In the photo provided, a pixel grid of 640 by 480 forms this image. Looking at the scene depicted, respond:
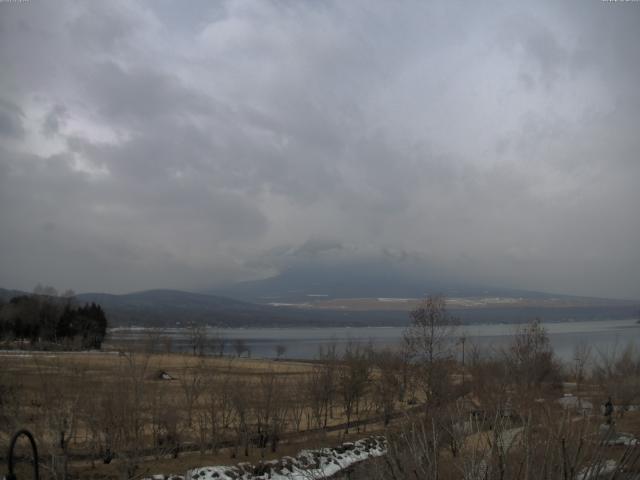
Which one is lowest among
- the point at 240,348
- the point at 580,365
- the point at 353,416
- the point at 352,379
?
the point at 240,348

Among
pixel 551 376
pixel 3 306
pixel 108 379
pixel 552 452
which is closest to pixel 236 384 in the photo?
pixel 108 379

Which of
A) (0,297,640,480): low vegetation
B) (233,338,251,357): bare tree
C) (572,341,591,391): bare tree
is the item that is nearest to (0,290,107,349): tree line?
(233,338,251,357): bare tree

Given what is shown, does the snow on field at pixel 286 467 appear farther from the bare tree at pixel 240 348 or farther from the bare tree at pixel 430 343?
the bare tree at pixel 240 348

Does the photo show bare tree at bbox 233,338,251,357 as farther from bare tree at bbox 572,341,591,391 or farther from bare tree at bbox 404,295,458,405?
bare tree at bbox 404,295,458,405

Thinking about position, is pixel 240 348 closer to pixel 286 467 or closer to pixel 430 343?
pixel 430 343

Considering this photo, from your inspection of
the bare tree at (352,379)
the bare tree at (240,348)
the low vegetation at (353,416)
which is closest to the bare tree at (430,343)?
the low vegetation at (353,416)

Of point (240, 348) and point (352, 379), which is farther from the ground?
point (352, 379)

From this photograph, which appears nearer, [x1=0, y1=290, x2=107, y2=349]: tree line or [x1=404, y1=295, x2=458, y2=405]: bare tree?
[x1=404, y1=295, x2=458, y2=405]: bare tree

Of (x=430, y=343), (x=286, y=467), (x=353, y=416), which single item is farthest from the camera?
(x=353, y=416)

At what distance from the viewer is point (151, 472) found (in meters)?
21.7

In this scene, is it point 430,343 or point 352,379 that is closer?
point 430,343

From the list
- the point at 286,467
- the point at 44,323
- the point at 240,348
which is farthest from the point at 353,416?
the point at 240,348

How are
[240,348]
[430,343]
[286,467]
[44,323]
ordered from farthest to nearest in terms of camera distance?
[240,348], [44,323], [430,343], [286,467]

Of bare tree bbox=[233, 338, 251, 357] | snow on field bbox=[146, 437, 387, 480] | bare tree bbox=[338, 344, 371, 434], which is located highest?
bare tree bbox=[338, 344, 371, 434]
